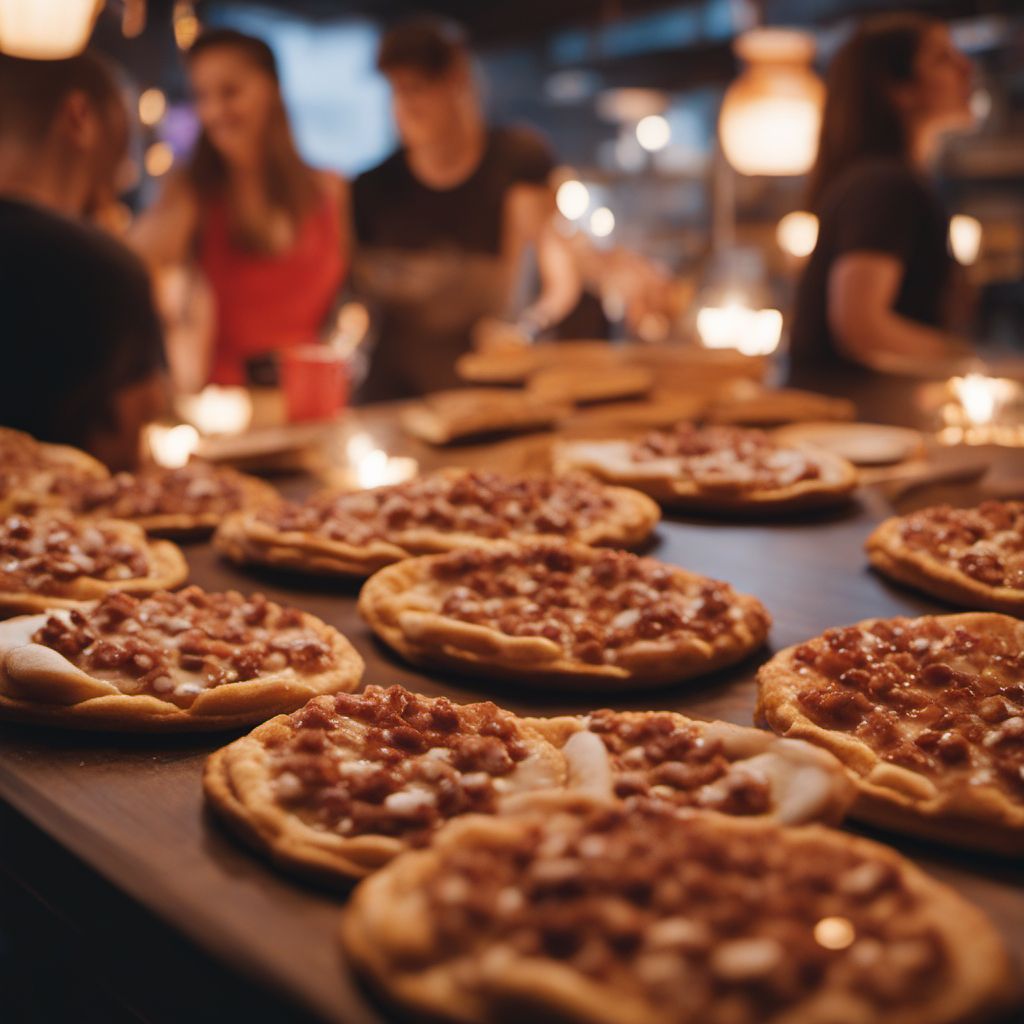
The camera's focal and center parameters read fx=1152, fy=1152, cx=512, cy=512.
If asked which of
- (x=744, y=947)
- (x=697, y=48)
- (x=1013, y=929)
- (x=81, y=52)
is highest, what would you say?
(x=697, y=48)

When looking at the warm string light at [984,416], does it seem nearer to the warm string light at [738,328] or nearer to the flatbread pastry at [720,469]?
the flatbread pastry at [720,469]

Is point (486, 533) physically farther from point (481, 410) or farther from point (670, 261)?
point (670, 261)

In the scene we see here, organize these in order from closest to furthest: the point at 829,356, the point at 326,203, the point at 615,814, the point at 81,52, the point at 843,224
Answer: the point at 615,814, the point at 81,52, the point at 843,224, the point at 829,356, the point at 326,203

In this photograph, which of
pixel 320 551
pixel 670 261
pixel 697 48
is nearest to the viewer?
pixel 320 551

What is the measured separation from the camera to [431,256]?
554 centimetres

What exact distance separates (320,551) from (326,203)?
11.3 feet

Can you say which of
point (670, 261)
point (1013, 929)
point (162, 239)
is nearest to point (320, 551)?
point (1013, 929)

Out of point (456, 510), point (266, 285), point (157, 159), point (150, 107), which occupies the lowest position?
point (456, 510)

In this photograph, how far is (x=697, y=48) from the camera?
11.7 metres

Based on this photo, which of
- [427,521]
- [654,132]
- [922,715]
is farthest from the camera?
[654,132]

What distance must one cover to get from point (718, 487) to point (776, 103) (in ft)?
Result: 10.5

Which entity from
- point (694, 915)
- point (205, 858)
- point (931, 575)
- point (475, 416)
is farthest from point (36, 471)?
point (694, 915)

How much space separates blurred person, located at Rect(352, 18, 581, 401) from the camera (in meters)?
5.46

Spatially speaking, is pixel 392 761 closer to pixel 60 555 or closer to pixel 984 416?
pixel 60 555
